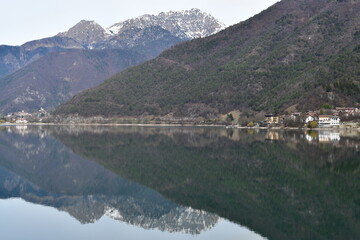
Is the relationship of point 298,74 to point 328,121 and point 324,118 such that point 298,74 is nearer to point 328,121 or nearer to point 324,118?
point 324,118

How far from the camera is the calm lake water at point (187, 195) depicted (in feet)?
86.6

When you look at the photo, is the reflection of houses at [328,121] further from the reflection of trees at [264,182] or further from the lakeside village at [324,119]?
the reflection of trees at [264,182]

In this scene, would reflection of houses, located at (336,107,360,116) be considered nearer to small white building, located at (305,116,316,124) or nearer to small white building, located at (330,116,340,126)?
small white building, located at (330,116,340,126)

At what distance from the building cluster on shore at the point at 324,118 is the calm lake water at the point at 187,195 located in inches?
2241

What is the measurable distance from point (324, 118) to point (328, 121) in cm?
122

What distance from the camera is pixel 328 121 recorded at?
382 ft

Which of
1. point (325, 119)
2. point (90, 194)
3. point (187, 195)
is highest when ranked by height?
point (325, 119)

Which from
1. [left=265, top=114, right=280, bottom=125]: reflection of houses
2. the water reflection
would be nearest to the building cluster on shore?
[left=265, top=114, right=280, bottom=125]: reflection of houses

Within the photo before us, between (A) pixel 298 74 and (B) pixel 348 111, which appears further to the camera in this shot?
(A) pixel 298 74

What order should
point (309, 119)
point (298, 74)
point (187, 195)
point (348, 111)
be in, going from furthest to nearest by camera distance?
point (298, 74) < point (309, 119) < point (348, 111) < point (187, 195)

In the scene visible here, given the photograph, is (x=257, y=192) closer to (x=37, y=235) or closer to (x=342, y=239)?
(x=342, y=239)

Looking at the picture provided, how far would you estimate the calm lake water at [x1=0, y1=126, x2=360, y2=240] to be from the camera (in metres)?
26.4

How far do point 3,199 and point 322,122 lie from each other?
3709 inches

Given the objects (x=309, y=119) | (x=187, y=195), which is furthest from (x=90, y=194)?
(x=309, y=119)
